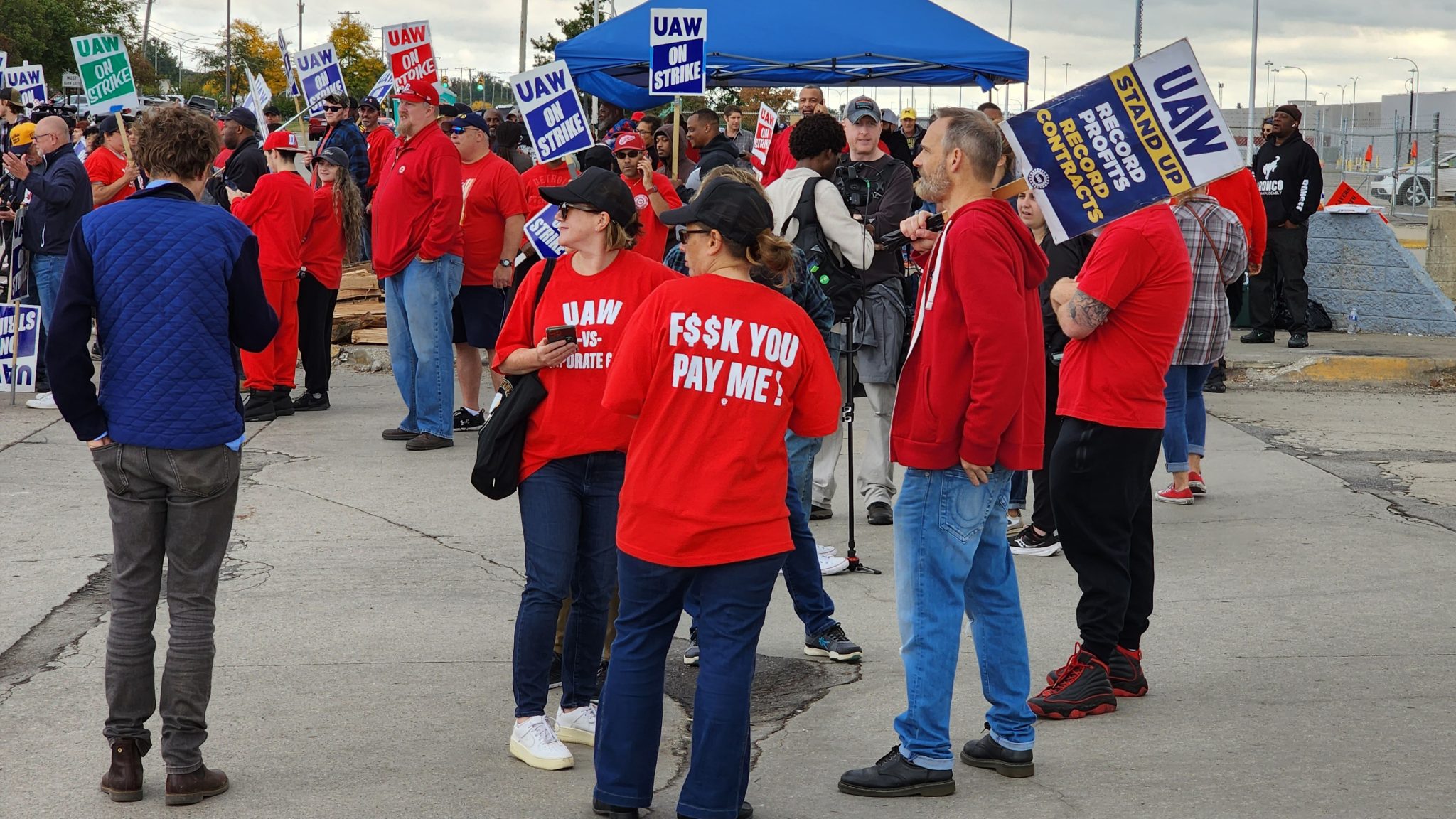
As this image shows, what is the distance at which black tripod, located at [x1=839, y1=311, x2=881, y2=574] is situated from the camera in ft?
21.3

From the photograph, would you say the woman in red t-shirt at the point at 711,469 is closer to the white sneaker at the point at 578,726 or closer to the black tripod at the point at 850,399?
the white sneaker at the point at 578,726

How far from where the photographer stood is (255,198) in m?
10.5

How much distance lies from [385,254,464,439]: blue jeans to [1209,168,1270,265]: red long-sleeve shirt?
6.09 meters

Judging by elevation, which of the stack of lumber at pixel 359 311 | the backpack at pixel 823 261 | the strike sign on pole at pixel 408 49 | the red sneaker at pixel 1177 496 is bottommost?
the red sneaker at pixel 1177 496

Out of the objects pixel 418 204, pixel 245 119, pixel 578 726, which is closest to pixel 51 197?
pixel 245 119

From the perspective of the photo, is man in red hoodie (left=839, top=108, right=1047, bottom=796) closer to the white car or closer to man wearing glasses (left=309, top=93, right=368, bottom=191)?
man wearing glasses (left=309, top=93, right=368, bottom=191)

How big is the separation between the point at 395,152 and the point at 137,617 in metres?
6.10

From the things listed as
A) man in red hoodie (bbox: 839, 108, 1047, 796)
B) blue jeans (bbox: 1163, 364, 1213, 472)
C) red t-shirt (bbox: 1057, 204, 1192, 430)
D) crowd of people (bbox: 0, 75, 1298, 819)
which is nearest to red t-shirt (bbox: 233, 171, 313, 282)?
crowd of people (bbox: 0, 75, 1298, 819)

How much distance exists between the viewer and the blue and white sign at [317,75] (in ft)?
52.9

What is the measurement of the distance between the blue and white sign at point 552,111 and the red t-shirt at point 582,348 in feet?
14.8

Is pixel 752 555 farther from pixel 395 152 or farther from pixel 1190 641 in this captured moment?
pixel 395 152

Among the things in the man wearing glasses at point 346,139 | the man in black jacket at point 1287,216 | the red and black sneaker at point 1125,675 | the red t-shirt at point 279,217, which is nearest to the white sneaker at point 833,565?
the red and black sneaker at point 1125,675

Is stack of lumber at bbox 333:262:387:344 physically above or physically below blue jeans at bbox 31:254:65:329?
below

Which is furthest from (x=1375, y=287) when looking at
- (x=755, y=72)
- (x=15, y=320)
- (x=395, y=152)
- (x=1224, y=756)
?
(x=15, y=320)
